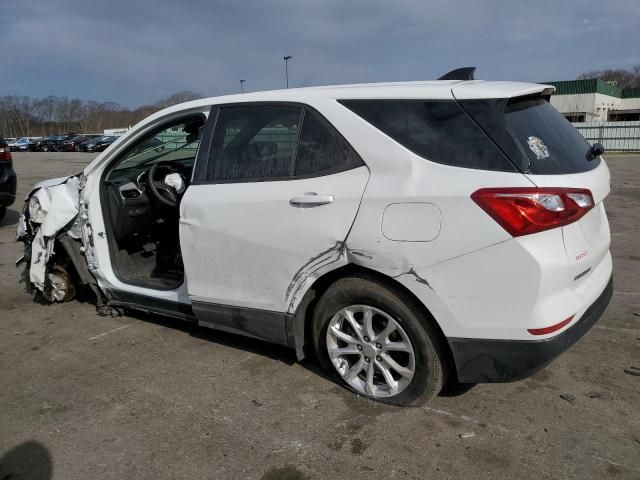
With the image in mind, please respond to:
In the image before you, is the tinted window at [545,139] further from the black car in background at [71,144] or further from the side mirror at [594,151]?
the black car in background at [71,144]

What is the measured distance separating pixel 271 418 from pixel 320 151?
1537 mm

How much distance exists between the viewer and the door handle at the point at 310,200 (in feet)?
9.68

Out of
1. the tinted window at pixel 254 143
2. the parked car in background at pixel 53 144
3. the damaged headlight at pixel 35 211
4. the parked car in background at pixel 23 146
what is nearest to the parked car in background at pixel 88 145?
the parked car in background at pixel 53 144

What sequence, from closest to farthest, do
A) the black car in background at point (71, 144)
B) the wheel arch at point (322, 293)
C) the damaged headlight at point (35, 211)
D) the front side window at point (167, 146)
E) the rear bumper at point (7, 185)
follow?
the wheel arch at point (322, 293) < the front side window at point (167, 146) < the damaged headlight at point (35, 211) < the rear bumper at point (7, 185) < the black car in background at point (71, 144)

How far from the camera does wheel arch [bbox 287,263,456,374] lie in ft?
9.27

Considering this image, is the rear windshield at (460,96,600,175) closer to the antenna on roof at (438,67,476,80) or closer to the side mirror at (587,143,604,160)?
the side mirror at (587,143,604,160)

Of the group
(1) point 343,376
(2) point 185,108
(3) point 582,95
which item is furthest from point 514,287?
(3) point 582,95

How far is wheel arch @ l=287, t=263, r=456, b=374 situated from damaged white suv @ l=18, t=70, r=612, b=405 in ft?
0.04

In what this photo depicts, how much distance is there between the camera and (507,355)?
2639 mm

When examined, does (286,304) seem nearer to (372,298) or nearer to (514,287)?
(372,298)

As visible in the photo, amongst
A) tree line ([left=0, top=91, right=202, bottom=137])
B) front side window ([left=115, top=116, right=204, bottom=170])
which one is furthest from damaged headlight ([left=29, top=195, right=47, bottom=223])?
tree line ([left=0, top=91, right=202, bottom=137])

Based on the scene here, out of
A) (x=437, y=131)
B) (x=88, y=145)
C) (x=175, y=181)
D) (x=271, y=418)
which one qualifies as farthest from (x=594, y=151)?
(x=88, y=145)

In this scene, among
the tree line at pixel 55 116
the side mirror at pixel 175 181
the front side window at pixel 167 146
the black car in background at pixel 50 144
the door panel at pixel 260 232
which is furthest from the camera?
the tree line at pixel 55 116

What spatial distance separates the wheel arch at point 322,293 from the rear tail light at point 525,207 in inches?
23.1
